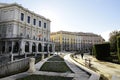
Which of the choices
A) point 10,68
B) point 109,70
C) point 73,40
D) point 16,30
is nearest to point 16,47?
point 16,30

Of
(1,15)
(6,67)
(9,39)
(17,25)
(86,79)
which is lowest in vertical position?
(86,79)

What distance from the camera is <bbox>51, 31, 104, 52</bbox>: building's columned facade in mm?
116812

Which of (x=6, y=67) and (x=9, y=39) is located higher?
(x=9, y=39)

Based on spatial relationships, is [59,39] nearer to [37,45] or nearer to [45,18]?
[45,18]

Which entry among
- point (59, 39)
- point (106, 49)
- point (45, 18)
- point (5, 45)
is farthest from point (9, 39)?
point (59, 39)

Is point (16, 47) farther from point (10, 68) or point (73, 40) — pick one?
point (73, 40)

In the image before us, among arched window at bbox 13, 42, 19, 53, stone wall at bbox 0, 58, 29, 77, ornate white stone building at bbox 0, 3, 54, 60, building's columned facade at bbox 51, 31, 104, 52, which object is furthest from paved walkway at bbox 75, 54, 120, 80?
building's columned facade at bbox 51, 31, 104, 52

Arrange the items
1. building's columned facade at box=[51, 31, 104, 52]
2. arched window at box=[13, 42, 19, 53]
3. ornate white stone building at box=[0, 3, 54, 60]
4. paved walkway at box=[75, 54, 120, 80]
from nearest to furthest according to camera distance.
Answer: paved walkway at box=[75, 54, 120, 80] < ornate white stone building at box=[0, 3, 54, 60] < arched window at box=[13, 42, 19, 53] < building's columned facade at box=[51, 31, 104, 52]

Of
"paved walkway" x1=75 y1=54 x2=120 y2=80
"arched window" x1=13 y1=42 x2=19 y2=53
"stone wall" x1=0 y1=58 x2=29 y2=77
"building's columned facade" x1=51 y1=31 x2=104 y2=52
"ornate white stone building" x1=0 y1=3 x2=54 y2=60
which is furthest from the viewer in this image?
"building's columned facade" x1=51 y1=31 x2=104 y2=52

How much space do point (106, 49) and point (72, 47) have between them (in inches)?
3691

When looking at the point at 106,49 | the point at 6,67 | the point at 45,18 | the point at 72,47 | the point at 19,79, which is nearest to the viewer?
the point at 19,79

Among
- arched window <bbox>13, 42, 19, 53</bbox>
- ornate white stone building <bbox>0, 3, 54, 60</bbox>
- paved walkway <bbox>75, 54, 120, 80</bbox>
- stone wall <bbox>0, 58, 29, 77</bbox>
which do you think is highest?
ornate white stone building <bbox>0, 3, 54, 60</bbox>

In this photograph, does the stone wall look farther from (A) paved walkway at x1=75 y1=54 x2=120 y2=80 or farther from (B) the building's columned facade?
(B) the building's columned facade

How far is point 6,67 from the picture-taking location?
1189 centimetres
